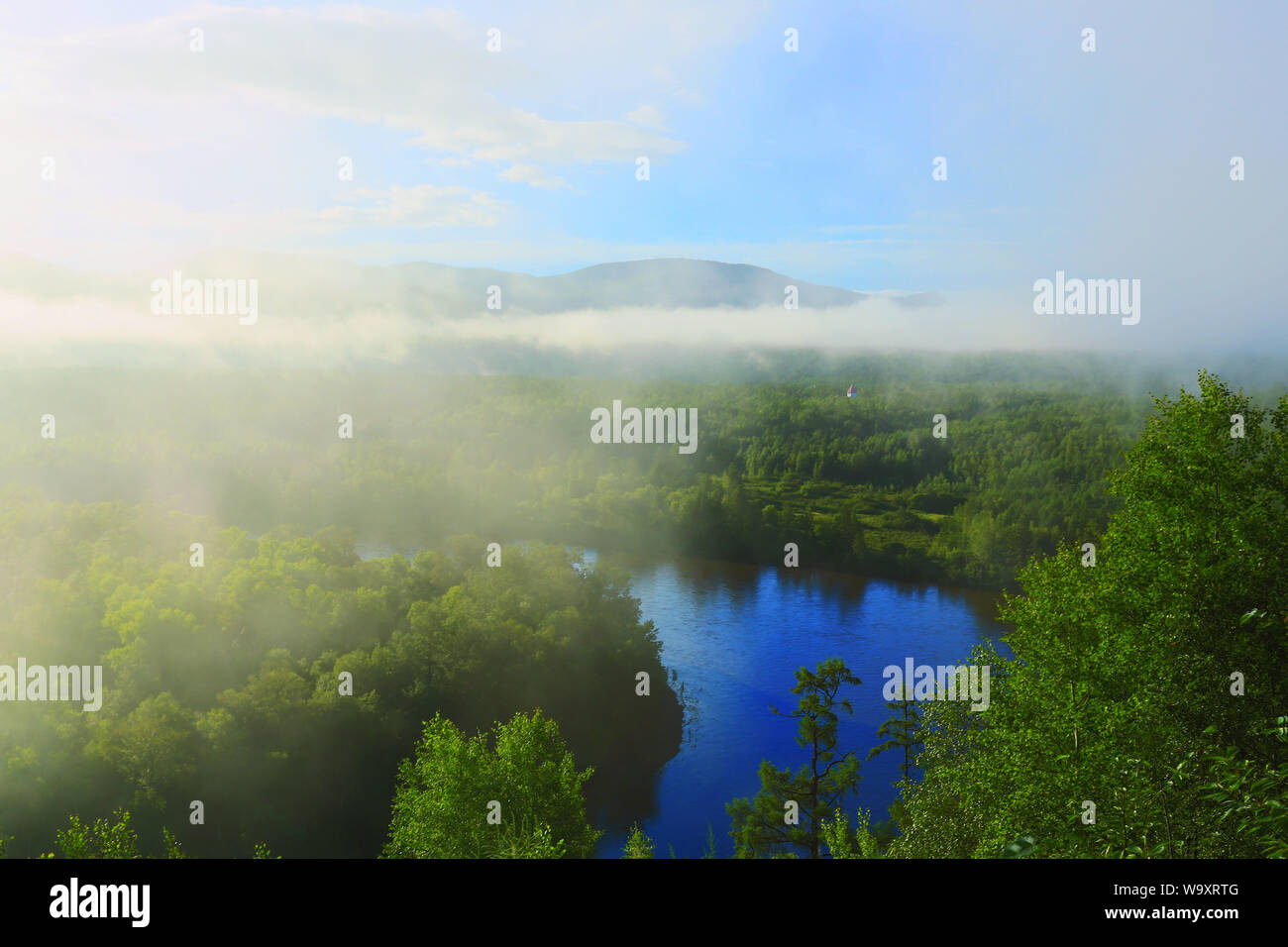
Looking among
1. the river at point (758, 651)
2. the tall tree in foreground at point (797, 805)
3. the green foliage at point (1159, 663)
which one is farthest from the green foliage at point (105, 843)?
the river at point (758, 651)

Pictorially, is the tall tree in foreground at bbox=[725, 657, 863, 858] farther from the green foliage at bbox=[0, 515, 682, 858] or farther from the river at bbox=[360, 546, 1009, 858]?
the green foliage at bbox=[0, 515, 682, 858]

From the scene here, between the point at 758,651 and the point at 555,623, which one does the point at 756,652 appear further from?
the point at 555,623

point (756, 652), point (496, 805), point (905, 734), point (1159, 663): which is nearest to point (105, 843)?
point (496, 805)

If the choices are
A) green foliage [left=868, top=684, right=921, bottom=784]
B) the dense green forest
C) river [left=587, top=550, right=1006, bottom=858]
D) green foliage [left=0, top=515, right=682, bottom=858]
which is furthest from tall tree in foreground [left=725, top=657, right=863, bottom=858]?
green foliage [left=0, top=515, right=682, bottom=858]

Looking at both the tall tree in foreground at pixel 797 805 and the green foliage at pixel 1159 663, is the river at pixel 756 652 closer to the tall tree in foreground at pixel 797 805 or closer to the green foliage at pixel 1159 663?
the tall tree in foreground at pixel 797 805
